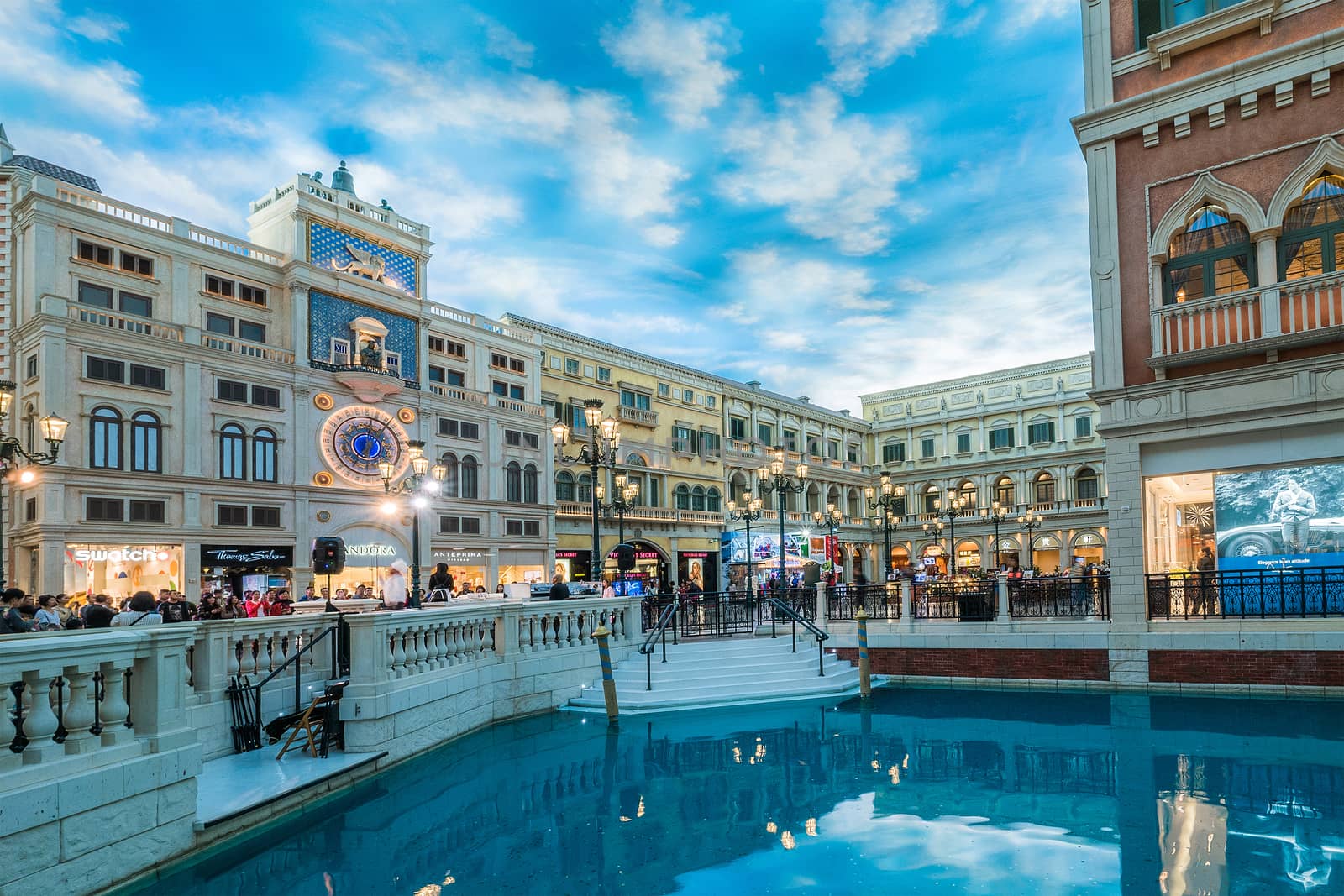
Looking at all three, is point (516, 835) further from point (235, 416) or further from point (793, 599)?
point (235, 416)

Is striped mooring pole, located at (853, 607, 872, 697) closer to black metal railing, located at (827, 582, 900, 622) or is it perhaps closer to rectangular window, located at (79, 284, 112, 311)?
black metal railing, located at (827, 582, 900, 622)

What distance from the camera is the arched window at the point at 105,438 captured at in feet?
78.4

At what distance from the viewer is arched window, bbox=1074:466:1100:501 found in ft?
167

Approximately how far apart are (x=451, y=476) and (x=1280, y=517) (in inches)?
1077

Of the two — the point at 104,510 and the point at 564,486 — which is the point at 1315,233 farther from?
the point at 564,486

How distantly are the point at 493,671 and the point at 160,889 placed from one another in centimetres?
704

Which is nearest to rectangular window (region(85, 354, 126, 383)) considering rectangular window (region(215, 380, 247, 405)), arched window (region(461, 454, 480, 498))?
rectangular window (region(215, 380, 247, 405))

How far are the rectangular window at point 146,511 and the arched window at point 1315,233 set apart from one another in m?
27.9

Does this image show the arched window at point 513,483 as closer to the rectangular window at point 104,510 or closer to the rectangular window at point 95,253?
the rectangular window at point 104,510

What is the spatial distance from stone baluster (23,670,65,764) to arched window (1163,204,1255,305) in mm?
17231

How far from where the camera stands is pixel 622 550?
23.9m

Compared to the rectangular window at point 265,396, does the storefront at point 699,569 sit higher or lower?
lower

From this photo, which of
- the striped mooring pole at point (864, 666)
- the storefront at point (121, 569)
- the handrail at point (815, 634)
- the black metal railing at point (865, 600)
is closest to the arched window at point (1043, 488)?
the black metal railing at point (865, 600)

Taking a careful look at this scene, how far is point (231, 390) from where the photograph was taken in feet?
90.0
